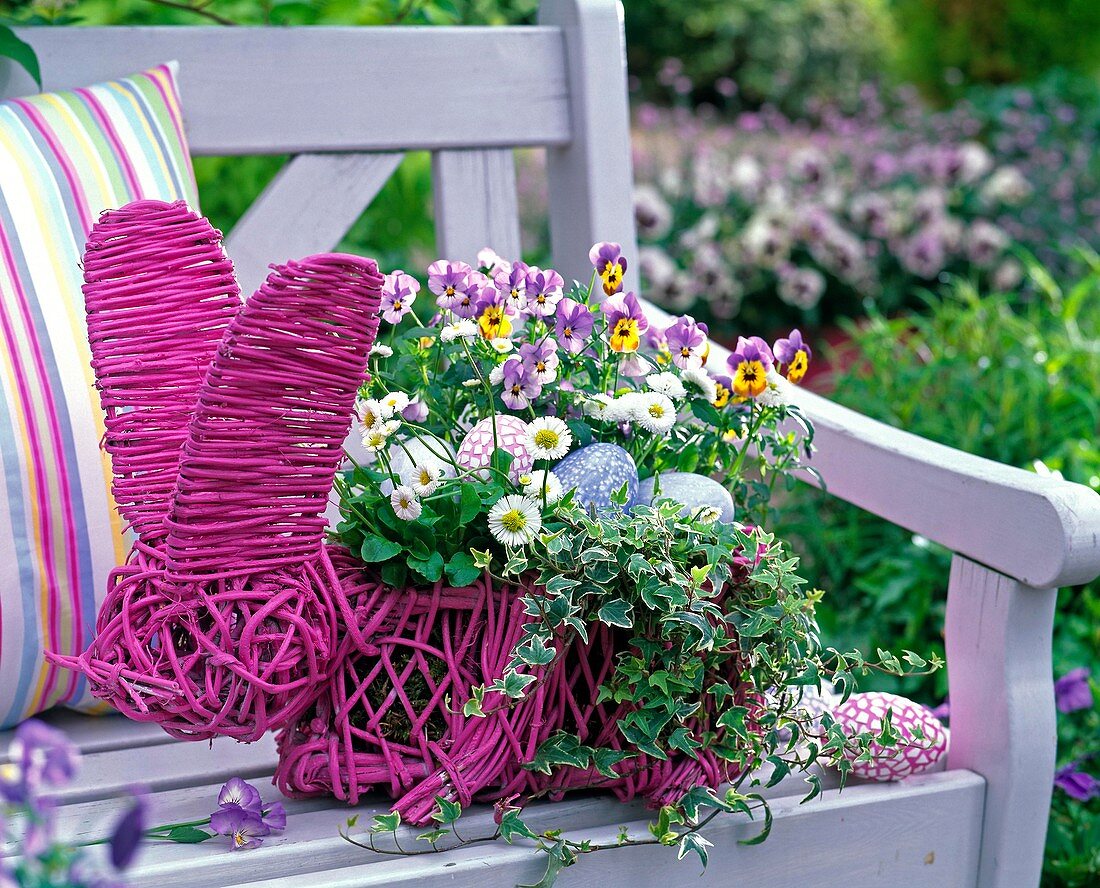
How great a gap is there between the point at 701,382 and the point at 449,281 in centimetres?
22

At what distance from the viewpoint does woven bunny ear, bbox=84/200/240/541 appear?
30.1 inches

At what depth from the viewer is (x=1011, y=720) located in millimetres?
947

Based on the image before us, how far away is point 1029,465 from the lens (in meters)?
1.73

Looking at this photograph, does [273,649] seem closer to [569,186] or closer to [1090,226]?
[569,186]

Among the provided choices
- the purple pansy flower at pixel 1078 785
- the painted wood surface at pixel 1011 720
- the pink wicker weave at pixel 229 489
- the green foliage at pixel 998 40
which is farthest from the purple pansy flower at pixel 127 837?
the green foliage at pixel 998 40

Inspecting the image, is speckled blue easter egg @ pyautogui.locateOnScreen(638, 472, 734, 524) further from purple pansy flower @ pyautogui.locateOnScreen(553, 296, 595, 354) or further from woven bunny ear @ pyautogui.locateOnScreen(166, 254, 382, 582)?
woven bunny ear @ pyautogui.locateOnScreen(166, 254, 382, 582)

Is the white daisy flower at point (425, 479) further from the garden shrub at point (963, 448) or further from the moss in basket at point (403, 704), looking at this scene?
the garden shrub at point (963, 448)

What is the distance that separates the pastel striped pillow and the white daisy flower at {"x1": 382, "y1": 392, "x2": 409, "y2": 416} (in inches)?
14.4

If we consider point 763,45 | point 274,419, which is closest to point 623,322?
point 274,419

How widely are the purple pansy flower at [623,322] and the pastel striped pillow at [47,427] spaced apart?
494 millimetres

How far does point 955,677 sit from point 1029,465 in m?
0.84

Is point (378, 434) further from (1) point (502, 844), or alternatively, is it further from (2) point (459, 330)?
(1) point (502, 844)

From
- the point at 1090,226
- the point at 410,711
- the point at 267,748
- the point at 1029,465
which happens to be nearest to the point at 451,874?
the point at 410,711

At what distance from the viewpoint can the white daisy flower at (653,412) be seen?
822 millimetres
